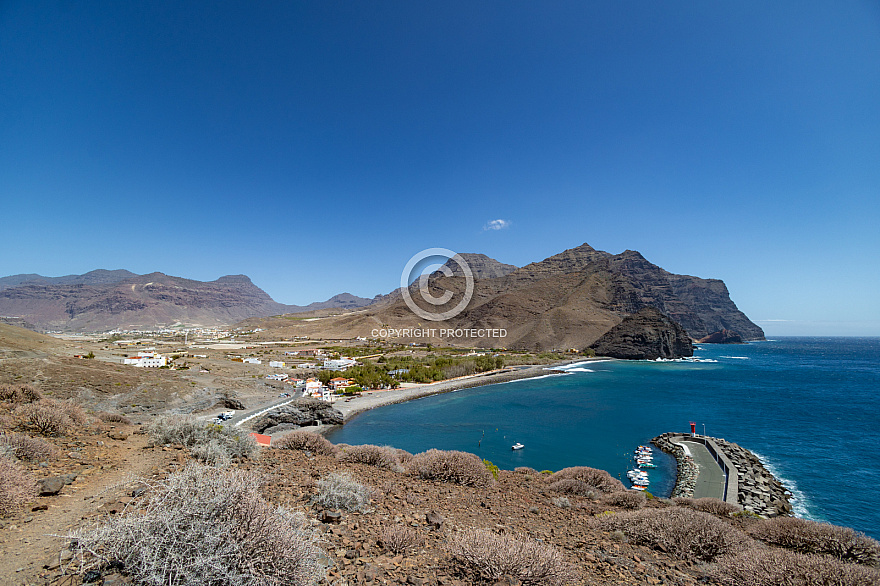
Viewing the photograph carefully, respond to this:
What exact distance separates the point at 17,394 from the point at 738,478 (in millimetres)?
32779

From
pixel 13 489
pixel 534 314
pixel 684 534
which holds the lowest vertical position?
pixel 684 534

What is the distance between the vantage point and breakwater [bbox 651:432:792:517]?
697 inches

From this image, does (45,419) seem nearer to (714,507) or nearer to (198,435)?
(198,435)

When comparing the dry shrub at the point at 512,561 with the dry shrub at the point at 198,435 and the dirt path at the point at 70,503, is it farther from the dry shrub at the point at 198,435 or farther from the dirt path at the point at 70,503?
the dry shrub at the point at 198,435

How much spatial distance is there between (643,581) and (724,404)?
176 feet

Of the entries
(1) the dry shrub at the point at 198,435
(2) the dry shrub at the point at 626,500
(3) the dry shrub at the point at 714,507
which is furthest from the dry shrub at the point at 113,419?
(3) the dry shrub at the point at 714,507

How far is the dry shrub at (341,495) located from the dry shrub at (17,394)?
10819mm

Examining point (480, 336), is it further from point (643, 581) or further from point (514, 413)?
point (643, 581)

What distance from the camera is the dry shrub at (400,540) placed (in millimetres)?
4425

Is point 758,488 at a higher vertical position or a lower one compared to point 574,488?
lower

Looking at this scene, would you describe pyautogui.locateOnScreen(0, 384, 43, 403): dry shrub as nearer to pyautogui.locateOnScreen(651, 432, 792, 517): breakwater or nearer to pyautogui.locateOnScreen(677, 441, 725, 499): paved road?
pyautogui.locateOnScreen(651, 432, 792, 517): breakwater

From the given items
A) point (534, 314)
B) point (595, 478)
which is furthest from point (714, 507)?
point (534, 314)

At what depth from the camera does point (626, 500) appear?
25.7 feet

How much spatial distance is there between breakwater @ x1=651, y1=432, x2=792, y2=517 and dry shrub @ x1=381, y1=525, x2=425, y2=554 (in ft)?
64.3
